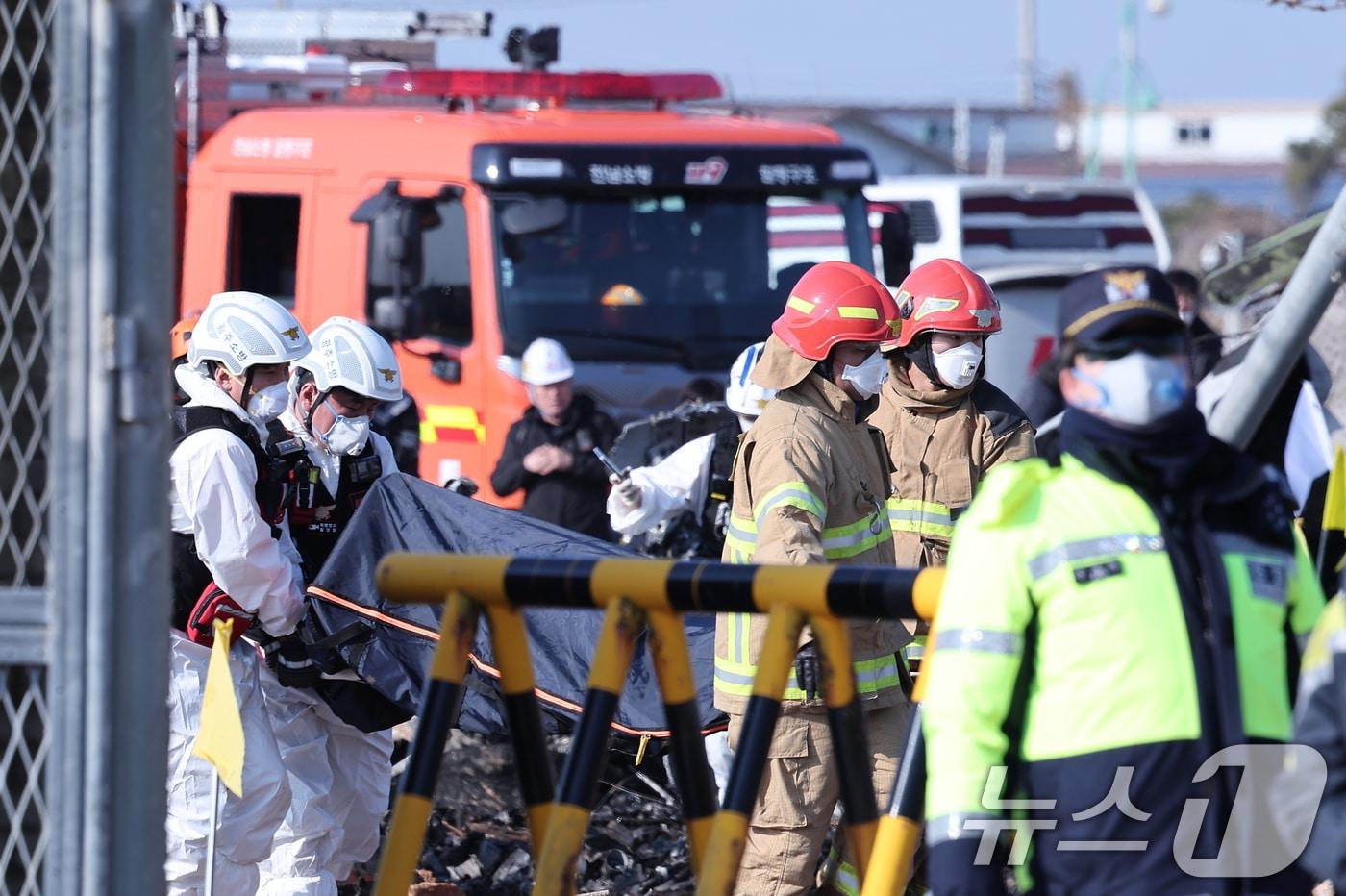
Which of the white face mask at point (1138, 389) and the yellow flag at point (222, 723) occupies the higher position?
the white face mask at point (1138, 389)

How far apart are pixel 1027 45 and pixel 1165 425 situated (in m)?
60.0

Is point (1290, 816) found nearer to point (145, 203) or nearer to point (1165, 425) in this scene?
point (1165, 425)

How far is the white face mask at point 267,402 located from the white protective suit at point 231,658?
8cm

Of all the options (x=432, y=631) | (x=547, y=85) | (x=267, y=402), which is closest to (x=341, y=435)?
(x=267, y=402)

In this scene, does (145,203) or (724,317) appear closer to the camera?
(145,203)

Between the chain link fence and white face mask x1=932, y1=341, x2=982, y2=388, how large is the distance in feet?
10.1

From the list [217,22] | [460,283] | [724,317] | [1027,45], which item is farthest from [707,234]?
[1027,45]

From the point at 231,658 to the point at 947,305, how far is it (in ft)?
7.52

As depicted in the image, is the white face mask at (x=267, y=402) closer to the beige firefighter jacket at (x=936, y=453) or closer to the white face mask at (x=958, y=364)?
the beige firefighter jacket at (x=936, y=453)

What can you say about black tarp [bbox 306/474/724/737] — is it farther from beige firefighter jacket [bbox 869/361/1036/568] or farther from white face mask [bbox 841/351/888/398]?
white face mask [bbox 841/351/888/398]

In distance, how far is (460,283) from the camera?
33.3 feet

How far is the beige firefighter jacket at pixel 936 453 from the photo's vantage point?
19.2 ft

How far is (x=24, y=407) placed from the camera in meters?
3.47

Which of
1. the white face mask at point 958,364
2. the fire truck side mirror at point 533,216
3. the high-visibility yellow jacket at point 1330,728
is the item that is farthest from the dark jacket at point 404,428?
the high-visibility yellow jacket at point 1330,728
